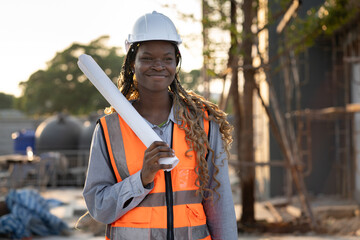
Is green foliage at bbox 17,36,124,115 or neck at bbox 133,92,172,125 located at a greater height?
green foliage at bbox 17,36,124,115

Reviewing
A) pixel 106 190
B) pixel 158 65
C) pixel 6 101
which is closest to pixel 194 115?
pixel 158 65

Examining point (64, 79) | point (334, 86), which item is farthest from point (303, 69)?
point (64, 79)

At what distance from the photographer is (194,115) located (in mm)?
1977

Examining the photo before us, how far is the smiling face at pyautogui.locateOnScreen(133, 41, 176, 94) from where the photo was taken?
1.87 meters

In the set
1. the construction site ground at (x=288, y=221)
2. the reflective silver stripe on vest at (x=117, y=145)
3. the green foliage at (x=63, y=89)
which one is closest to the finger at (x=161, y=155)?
the reflective silver stripe on vest at (x=117, y=145)

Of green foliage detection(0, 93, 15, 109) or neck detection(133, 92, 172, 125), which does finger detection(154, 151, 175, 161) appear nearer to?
neck detection(133, 92, 172, 125)

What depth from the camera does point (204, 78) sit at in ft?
31.2

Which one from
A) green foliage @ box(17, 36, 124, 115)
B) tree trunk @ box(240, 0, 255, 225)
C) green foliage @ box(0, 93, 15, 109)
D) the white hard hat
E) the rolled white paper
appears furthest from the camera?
green foliage @ box(0, 93, 15, 109)

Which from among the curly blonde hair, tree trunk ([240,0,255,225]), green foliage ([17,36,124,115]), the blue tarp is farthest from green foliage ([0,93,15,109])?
the curly blonde hair

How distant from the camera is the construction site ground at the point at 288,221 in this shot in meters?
6.52

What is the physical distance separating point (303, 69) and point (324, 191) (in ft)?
10.1

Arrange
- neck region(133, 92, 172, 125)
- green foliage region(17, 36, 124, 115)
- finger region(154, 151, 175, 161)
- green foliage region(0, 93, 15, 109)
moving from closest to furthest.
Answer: finger region(154, 151, 175, 161) < neck region(133, 92, 172, 125) < green foliage region(17, 36, 124, 115) < green foliage region(0, 93, 15, 109)

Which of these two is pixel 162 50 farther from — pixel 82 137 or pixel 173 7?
pixel 82 137

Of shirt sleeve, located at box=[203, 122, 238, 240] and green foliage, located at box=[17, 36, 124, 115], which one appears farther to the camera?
green foliage, located at box=[17, 36, 124, 115]
